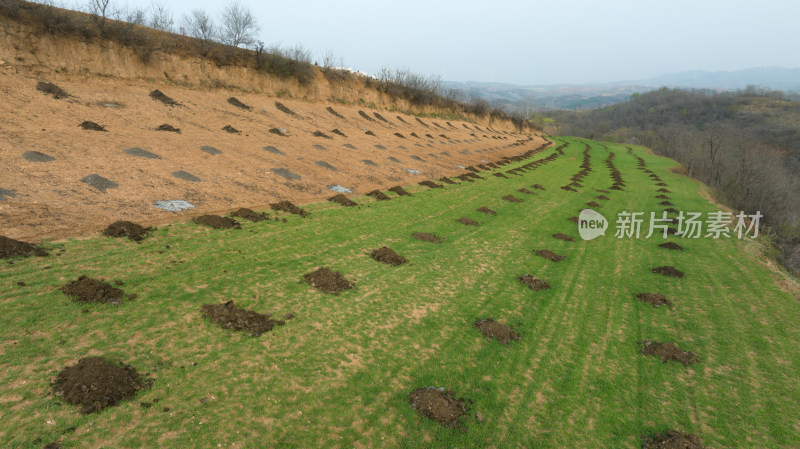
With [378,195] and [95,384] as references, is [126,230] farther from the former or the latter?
[378,195]

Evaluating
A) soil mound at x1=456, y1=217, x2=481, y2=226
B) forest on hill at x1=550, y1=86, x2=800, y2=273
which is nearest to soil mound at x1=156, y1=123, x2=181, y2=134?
soil mound at x1=456, y1=217, x2=481, y2=226

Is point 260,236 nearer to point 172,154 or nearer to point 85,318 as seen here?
point 85,318

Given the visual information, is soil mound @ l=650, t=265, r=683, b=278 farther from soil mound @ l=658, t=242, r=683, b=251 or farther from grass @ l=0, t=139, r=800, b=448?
soil mound @ l=658, t=242, r=683, b=251

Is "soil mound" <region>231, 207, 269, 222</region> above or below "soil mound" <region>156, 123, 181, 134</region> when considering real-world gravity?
below

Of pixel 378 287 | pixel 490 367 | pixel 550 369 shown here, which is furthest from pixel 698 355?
pixel 378 287

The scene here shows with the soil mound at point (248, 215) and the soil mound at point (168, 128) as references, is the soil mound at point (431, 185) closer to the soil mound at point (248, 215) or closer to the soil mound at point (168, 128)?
the soil mound at point (248, 215)

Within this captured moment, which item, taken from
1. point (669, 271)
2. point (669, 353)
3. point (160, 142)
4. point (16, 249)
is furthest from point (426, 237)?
point (160, 142)

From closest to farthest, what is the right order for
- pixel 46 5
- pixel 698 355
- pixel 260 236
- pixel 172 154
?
pixel 698 355 → pixel 260 236 → pixel 172 154 → pixel 46 5
